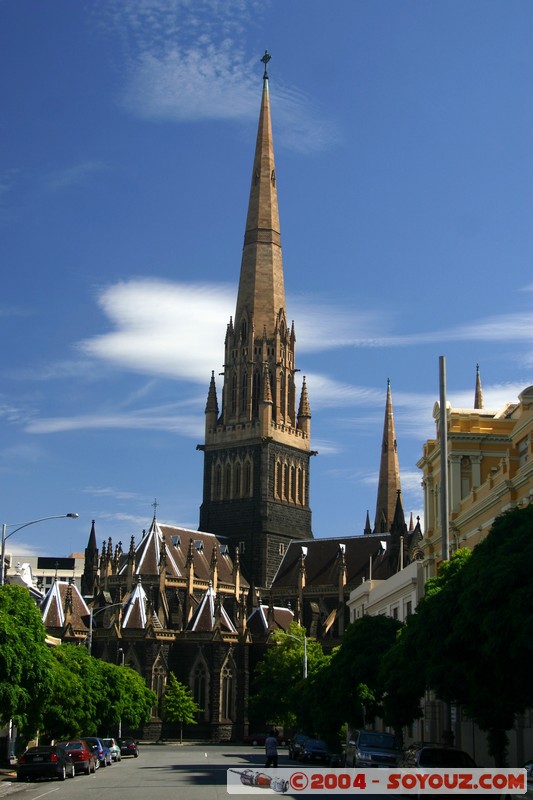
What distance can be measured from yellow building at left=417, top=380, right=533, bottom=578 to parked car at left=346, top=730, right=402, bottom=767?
30.9 ft

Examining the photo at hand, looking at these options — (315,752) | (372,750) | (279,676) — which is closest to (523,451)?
(372,750)

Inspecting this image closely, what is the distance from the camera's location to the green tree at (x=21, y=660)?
128 feet

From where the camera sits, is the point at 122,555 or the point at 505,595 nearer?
the point at 505,595

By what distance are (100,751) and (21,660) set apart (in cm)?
1364

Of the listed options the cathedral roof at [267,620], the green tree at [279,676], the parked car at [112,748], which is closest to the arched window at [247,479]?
the cathedral roof at [267,620]

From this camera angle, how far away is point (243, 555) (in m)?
120

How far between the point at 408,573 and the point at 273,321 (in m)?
64.2

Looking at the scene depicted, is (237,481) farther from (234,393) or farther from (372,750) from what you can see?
(372,750)

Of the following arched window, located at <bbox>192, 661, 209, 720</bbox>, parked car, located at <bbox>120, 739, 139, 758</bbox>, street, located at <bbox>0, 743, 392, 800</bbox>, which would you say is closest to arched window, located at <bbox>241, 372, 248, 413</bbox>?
arched window, located at <bbox>192, 661, 209, 720</bbox>

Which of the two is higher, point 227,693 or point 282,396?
point 282,396

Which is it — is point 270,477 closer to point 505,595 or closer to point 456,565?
point 456,565

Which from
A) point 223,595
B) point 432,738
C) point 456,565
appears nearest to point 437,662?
point 456,565

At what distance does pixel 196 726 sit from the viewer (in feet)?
342

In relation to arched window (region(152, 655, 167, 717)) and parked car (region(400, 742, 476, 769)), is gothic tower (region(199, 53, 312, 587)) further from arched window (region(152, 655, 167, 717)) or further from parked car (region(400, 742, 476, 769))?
parked car (region(400, 742, 476, 769))
